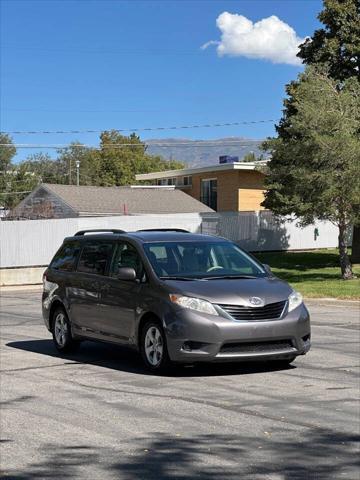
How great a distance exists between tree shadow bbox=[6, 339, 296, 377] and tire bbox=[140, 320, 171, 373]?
173 mm

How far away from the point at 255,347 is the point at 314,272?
67.5 feet

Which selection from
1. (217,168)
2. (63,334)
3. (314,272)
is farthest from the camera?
(217,168)

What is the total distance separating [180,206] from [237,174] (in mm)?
4518

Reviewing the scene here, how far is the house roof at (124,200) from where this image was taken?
41.6 m

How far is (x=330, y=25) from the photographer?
29750mm

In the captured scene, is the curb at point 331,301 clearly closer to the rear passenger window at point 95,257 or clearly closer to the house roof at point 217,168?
the rear passenger window at point 95,257

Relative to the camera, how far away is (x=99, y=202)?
4256 cm

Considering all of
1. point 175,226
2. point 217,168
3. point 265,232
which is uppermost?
point 217,168

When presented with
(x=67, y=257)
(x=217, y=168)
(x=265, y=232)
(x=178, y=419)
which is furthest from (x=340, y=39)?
(x=178, y=419)

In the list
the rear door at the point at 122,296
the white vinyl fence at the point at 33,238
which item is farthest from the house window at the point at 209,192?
the rear door at the point at 122,296

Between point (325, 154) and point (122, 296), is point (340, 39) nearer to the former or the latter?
point (325, 154)

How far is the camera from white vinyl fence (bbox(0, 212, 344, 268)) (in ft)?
103

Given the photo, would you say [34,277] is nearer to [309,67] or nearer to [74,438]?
[309,67]

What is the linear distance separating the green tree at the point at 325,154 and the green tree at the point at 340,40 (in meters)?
Result: 4.60
